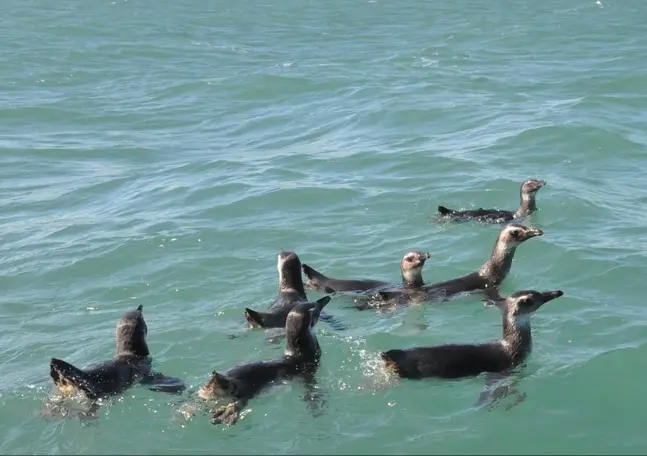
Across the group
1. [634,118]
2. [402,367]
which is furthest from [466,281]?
[634,118]

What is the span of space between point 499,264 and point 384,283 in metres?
1.53

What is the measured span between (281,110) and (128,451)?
18.2 meters

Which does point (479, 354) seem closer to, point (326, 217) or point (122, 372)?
point (122, 372)

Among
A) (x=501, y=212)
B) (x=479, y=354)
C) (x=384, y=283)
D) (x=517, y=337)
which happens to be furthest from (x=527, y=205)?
(x=479, y=354)

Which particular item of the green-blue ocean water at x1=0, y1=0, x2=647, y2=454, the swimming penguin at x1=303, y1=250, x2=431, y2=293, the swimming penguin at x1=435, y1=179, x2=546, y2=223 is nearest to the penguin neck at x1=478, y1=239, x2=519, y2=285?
the green-blue ocean water at x1=0, y1=0, x2=647, y2=454

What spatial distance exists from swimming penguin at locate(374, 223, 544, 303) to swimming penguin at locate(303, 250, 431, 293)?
198 millimetres

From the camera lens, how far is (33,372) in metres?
10.8

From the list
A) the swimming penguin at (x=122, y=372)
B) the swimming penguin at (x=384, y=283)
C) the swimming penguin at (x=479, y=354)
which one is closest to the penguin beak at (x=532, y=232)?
the swimming penguin at (x=384, y=283)

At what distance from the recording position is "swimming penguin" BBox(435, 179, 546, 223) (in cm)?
1553

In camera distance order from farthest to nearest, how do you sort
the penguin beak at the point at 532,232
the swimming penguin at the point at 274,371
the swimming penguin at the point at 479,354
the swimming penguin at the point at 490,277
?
the penguin beak at the point at 532,232, the swimming penguin at the point at 490,277, the swimming penguin at the point at 479,354, the swimming penguin at the point at 274,371

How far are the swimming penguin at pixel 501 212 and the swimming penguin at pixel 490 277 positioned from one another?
2.35 meters

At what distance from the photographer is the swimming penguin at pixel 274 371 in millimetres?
9141

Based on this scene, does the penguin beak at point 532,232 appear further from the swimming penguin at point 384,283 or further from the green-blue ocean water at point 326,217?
the swimming penguin at point 384,283

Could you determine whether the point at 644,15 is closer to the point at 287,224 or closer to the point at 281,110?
the point at 281,110
